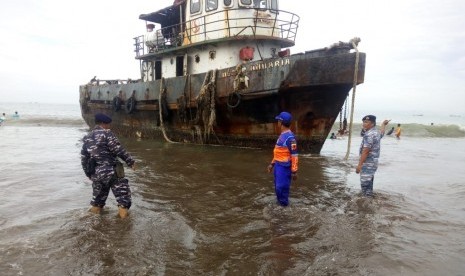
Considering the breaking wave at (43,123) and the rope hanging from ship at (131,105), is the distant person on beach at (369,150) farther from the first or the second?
the breaking wave at (43,123)

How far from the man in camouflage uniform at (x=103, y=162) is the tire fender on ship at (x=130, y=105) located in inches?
375

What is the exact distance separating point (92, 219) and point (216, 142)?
7.19 m

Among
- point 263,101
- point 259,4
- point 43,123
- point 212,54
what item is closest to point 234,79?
point 263,101

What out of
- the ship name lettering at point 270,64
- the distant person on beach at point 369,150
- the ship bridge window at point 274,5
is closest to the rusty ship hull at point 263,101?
the ship name lettering at point 270,64

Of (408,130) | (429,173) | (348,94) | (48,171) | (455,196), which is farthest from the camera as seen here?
(408,130)

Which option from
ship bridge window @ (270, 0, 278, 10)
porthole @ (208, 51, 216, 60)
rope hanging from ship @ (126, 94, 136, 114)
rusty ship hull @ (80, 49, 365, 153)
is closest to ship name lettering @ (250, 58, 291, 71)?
rusty ship hull @ (80, 49, 365, 153)

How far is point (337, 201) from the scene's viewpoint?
5.42m

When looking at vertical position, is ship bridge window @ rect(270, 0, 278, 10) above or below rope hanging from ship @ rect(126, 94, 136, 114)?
above

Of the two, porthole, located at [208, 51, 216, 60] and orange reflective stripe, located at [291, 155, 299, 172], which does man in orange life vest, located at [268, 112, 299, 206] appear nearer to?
orange reflective stripe, located at [291, 155, 299, 172]

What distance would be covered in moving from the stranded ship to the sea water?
2333 millimetres

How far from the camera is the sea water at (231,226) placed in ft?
10.5

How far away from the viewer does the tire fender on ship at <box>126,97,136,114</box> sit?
45.4ft

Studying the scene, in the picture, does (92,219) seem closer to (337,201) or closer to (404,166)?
(337,201)

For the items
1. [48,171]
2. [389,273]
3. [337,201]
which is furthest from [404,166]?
[48,171]
